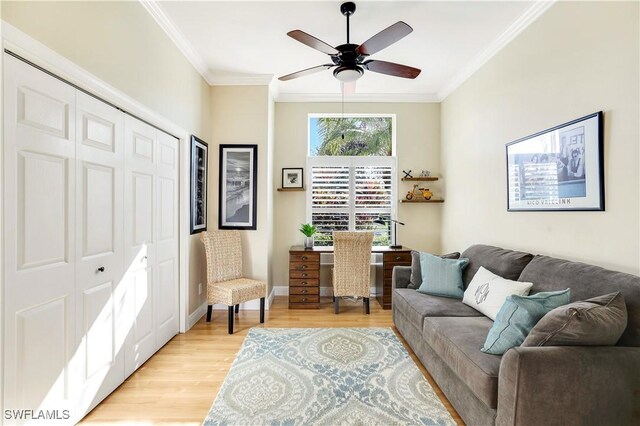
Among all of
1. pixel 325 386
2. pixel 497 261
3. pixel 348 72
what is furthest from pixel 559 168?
pixel 325 386

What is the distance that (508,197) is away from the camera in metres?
2.82

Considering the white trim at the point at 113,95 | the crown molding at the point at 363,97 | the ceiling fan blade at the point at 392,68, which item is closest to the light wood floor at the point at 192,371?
the white trim at the point at 113,95

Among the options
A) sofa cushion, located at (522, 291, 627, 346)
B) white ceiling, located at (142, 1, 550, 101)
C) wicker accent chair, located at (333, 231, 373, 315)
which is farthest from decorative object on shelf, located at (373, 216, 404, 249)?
sofa cushion, located at (522, 291, 627, 346)

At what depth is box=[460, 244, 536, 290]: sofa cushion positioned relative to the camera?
237 centimetres

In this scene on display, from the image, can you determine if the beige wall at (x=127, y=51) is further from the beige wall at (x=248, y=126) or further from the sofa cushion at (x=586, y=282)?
the sofa cushion at (x=586, y=282)

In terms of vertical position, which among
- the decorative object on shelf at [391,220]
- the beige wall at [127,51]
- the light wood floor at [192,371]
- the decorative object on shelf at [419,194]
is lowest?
the light wood floor at [192,371]

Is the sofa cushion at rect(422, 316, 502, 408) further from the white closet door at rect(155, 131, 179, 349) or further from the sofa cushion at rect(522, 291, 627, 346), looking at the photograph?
the white closet door at rect(155, 131, 179, 349)

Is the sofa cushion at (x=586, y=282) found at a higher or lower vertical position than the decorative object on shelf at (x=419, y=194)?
lower

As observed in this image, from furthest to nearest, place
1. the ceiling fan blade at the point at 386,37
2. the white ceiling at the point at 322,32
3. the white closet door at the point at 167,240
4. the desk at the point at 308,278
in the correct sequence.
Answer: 1. the desk at the point at 308,278
2. the white closet door at the point at 167,240
3. the white ceiling at the point at 322,32
4. the ceiling fan blade at the point at 386,37

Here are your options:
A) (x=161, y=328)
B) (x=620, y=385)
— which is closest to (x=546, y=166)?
(x=620, y=385)

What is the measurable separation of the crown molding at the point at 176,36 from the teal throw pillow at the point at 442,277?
10.9 ft

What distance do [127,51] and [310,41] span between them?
1.36m

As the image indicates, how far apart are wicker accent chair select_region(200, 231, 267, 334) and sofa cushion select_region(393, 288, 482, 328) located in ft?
5.24

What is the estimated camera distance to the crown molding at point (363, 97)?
172 inches
